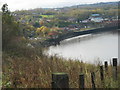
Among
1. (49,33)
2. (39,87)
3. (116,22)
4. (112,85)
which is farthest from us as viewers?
(116,22)

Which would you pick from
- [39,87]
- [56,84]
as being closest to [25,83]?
[39,87]

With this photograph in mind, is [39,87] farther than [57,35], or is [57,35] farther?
[57,35]

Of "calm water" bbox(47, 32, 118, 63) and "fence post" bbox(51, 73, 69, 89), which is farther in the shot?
"calm water" bbox(47, 32, 118, 63)

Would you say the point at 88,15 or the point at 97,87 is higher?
the point at 88,15

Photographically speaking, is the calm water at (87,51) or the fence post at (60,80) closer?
the fence post at (60,80)

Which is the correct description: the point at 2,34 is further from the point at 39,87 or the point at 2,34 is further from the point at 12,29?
the point at 39,87

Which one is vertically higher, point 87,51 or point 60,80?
point 60,80

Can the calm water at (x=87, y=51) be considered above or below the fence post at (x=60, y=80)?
below

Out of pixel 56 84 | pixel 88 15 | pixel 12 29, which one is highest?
pixel 88 15

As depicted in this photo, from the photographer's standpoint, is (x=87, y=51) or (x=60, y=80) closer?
(x=60, y=80)

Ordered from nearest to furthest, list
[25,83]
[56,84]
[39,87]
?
1. [56,84]
2. [39,87]
3. [25,83]

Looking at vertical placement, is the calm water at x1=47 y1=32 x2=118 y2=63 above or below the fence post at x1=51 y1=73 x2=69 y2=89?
below
